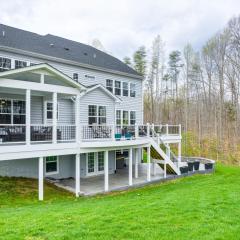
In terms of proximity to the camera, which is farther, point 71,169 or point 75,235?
point 71,169

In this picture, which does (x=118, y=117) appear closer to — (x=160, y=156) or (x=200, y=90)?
(x=160, y=156)

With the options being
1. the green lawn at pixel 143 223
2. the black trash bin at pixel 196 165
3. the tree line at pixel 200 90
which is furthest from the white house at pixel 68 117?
the tree line at pixel 200 90

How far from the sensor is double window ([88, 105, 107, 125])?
1950 cm

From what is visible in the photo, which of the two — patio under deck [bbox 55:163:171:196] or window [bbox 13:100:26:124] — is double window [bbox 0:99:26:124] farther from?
patio under deck [bbox 55:163:171:196]

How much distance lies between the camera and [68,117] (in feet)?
61.5

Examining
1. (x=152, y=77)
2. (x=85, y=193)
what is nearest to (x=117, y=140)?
(x=85, y=193)

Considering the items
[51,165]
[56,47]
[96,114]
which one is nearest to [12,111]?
[51,165]

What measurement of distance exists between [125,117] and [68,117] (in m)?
5.94

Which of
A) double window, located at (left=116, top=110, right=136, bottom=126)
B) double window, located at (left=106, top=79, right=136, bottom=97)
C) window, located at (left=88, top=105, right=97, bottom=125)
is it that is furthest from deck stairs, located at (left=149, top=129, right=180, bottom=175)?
double window, located at (left=106, top=79, right=136, bottom=97)

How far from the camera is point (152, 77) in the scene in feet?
155

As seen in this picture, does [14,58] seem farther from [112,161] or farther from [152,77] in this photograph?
[152,77]

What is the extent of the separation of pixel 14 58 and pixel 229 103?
32.1 metres

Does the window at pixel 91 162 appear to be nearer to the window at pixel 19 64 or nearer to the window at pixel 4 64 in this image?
the window at pixel 19 64

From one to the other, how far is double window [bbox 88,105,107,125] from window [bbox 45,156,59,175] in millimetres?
3338
